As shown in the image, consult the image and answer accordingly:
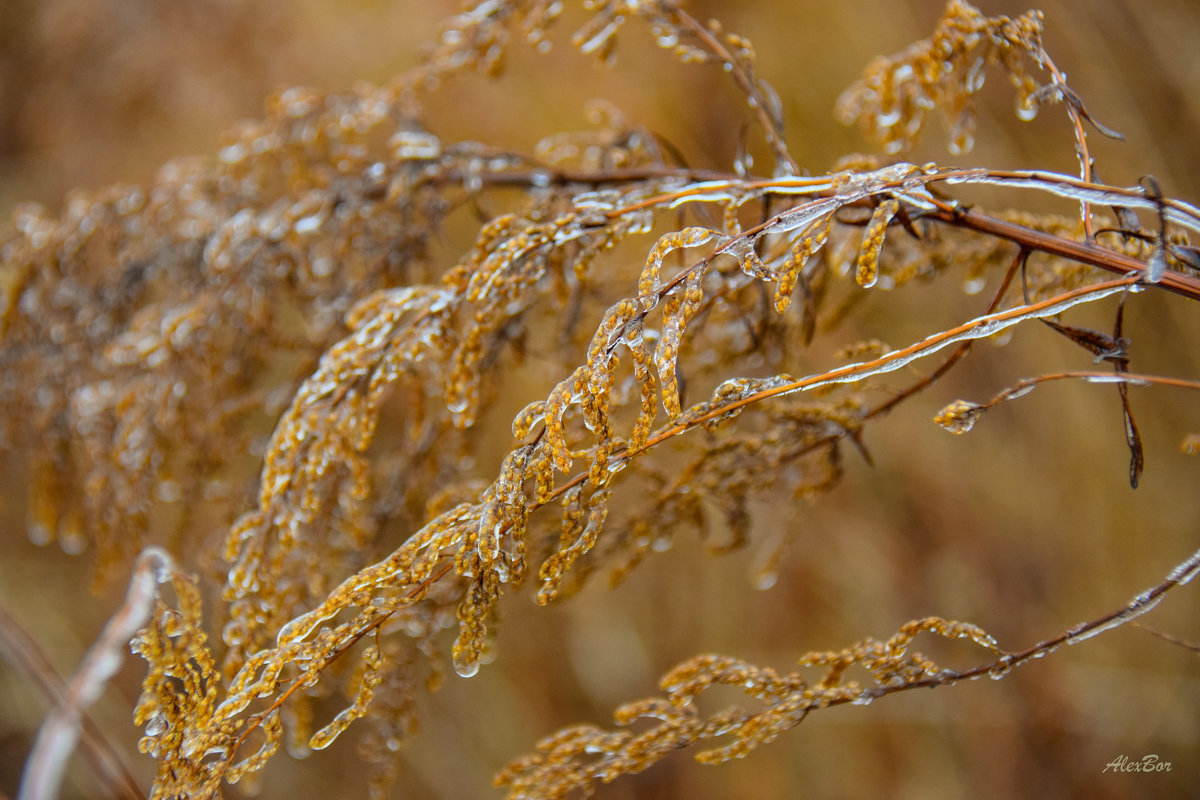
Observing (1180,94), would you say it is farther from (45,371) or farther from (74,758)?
(74,758)

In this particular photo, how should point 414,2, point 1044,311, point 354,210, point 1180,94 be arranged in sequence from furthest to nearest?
point 414,2
point 1180,94
point 354,210
point 1044,311

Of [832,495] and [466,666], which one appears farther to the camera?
[832,495]

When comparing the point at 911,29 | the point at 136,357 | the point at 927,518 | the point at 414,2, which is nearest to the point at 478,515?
the point at 136,357

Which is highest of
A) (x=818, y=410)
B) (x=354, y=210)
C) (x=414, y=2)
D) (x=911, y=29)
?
(x=414, y=2)

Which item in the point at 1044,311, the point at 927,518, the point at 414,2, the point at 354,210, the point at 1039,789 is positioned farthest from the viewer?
the point at 414,2

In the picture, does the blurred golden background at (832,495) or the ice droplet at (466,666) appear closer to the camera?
the ice droplet at (466,666)

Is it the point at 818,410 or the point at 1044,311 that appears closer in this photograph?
the point at 1044,311

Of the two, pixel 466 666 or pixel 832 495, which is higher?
pixel 466 666

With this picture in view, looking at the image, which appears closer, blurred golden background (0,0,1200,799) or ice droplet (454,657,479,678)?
ice droplet (454,657,479,678)
